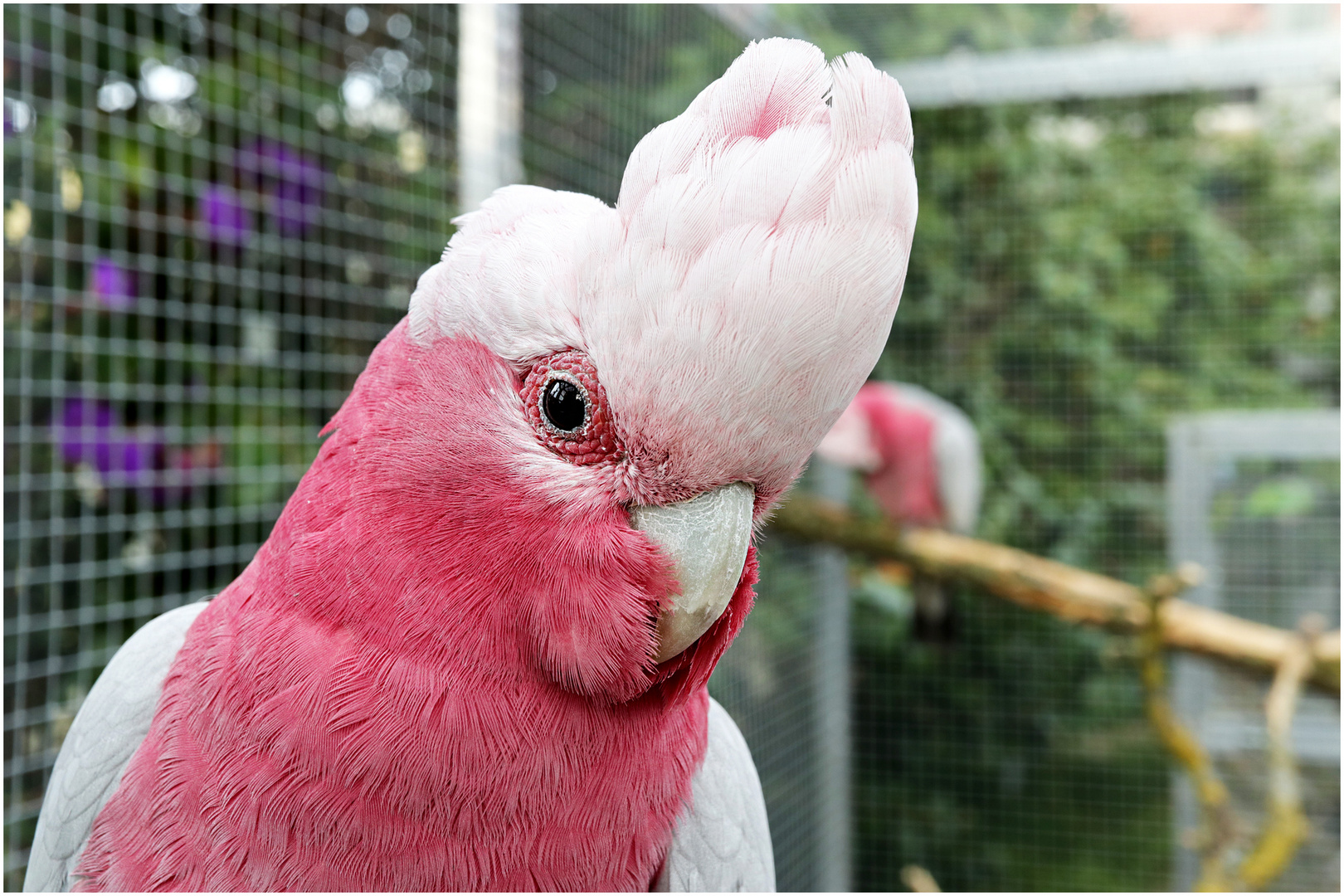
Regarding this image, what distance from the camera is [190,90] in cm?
113

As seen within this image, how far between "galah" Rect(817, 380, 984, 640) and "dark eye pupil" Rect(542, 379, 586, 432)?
6.91 feet

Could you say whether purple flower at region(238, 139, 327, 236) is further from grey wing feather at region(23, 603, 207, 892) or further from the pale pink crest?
the pale pink crest

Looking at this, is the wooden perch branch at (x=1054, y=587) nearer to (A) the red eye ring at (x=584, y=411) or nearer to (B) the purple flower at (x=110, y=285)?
(B) the purple flower at (x=110, y=285)

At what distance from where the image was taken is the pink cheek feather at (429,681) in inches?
20.6

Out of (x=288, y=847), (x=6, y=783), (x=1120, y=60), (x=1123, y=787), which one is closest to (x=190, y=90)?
(x=6, y=783)

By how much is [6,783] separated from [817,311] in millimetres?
1072

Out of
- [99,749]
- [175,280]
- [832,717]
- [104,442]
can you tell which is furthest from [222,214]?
[832,717]

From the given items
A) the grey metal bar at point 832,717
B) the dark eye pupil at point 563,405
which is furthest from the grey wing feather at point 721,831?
the grey metal bar at point 832,717

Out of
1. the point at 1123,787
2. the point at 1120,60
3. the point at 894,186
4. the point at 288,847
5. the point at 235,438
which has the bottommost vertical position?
the point at 1123,787

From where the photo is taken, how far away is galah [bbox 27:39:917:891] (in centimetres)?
45

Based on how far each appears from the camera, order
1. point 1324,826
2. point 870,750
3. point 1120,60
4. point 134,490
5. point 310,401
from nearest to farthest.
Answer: point 134,490, point 310,401, point 1324,826, point 1120,60, point 870,750

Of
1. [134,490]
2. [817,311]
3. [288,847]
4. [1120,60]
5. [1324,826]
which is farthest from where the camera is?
[1120,60]

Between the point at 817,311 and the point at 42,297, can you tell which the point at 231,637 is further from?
the point at 42,297

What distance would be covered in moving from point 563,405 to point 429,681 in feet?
0.61
